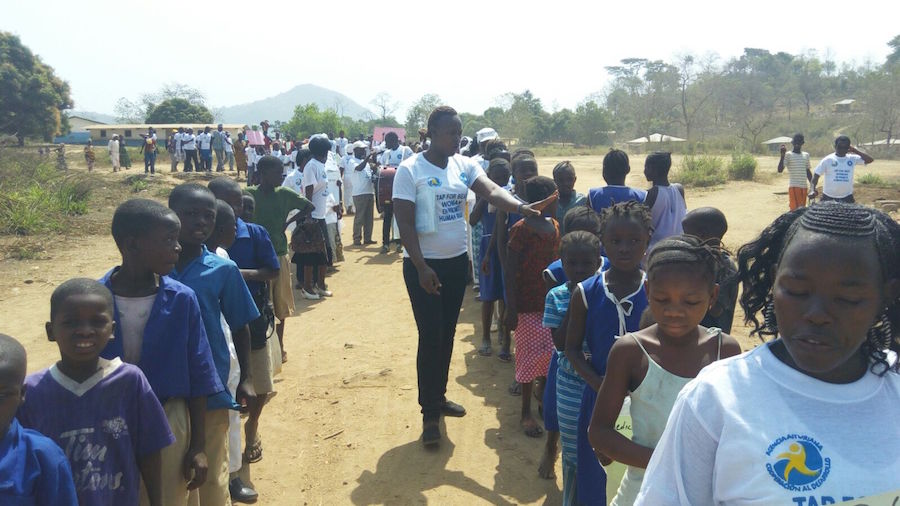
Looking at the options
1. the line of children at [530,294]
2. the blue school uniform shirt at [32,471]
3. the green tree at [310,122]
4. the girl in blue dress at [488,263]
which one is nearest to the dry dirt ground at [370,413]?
the girl in blue dress at [488,263]

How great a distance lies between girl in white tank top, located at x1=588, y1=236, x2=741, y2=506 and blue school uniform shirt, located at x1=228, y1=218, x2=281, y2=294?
2.82 metres

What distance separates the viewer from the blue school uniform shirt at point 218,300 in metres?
3.00

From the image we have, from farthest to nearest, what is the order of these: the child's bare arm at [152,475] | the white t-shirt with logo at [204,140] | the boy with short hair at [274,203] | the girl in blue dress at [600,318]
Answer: the white t-shirt with logo at [204,140] < the boy with short hair at [274,203] < the girl in blue dress at [600,318] < the child's bare arm at [152,475]

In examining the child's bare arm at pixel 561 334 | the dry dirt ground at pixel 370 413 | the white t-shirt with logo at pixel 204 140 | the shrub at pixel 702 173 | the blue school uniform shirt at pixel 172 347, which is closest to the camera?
the blue school uniform shirt at pixel 172 347

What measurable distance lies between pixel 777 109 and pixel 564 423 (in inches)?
2591

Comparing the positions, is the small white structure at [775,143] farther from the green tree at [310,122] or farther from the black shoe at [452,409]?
the black shoe at [452,409]

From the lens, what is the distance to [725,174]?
21203mm

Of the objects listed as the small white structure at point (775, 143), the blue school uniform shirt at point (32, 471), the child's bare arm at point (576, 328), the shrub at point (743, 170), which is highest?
the small white structure at point (775, 143)

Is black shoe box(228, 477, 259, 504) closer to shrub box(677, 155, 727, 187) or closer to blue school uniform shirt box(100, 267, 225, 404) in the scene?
blue school uniform shirt box(100, 267, 225, 404)

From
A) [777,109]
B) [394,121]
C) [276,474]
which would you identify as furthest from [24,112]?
[777,109]

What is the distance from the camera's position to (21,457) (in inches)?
72.4

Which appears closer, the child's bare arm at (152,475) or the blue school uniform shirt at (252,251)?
the child's bare arm at (152,475)

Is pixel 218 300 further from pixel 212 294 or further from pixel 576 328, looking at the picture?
pixel 576 328

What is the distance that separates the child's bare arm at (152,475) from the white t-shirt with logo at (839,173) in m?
9.91
